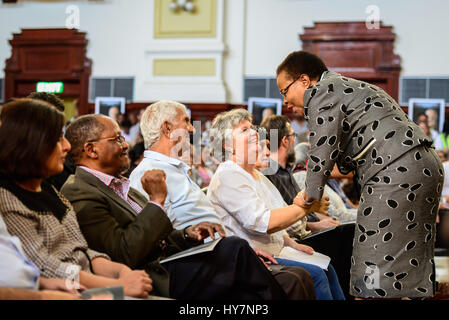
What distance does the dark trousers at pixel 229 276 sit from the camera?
5.87ft

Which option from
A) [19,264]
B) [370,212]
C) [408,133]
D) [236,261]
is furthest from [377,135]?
[19,264]

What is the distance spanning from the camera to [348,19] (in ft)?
25.6

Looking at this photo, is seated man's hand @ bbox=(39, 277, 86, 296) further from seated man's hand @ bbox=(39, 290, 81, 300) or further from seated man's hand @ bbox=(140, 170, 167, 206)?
seated man's hand @ bbox=(140, 170, 167, 206)

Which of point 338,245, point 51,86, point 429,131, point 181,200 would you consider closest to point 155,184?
point 181,200

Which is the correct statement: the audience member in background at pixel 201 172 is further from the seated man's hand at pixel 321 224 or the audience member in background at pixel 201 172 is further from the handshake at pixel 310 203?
the handshake at pixel 310 203

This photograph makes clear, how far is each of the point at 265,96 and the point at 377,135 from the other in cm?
596

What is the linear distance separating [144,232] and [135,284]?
18 cm

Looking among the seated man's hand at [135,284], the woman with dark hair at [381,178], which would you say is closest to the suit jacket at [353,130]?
the woman with dark hair at [381,178]

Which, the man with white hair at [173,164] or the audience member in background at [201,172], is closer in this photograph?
the man with white hair at [173,164]

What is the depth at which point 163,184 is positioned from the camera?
5.75 feet

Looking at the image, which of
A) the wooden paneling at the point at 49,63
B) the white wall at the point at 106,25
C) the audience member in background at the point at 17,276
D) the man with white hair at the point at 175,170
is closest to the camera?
the audience member in background at the point at 17,276

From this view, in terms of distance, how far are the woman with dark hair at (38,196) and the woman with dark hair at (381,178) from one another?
0.90 meters

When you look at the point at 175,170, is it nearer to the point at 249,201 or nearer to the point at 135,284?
the point at 249,201

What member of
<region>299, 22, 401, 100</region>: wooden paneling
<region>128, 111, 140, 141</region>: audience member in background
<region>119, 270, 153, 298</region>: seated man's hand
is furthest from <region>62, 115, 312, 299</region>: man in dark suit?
<region>299, 22, 401, 100</region>: wooden paneling
